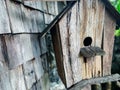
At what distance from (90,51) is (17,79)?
2.71ft

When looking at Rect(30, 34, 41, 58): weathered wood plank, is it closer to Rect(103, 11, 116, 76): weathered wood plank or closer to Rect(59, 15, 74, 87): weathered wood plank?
Rect(59, 15, 74, 87): weathered wood plank

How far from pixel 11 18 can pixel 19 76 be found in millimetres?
421

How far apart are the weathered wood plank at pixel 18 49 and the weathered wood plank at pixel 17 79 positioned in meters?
0.04

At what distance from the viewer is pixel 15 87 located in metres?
1.25

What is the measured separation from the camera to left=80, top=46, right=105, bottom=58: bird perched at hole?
179 cm

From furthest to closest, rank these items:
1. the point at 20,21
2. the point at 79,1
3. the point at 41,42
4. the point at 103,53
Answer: the point at 41,42, the point at 103,53, the point at 79,1, the point at 20,21

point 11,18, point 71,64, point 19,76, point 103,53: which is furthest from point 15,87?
point 103,53

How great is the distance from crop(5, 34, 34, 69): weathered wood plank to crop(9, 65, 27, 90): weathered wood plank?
44mm

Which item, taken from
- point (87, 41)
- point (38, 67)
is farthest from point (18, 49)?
point (87, 41)

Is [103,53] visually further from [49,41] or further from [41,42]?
[49,41]

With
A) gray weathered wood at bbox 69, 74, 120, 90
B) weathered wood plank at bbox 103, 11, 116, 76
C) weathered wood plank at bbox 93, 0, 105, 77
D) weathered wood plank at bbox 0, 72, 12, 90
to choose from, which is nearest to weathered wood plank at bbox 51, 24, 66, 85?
gray weathered wood at bbox 69, 74, 120, 90

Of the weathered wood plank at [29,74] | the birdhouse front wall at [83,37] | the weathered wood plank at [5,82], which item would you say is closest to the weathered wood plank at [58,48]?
the birdhouse front wall at [83,37]

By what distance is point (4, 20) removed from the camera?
1.16 meters

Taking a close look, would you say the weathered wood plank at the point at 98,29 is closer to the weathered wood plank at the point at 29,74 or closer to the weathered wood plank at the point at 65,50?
the weathered wood plank at the point at 65,50
